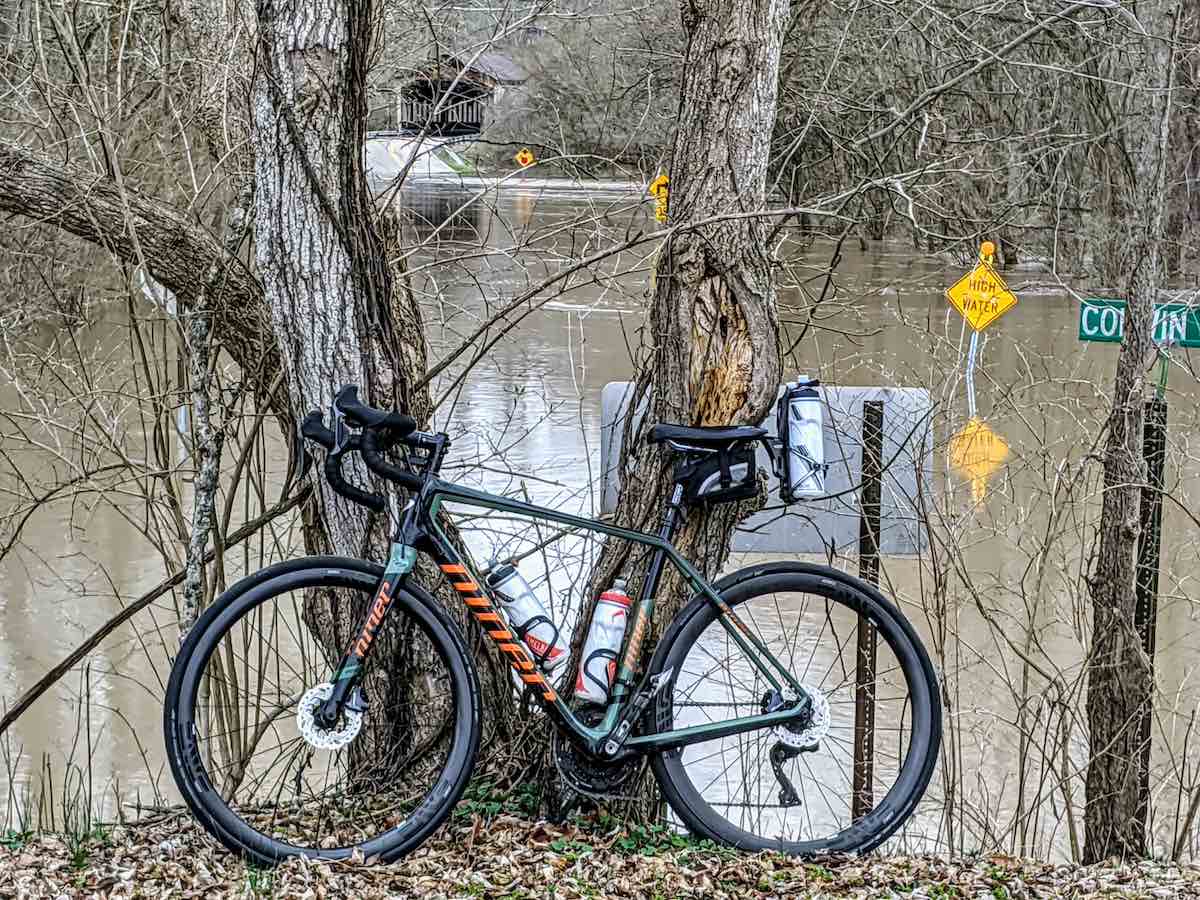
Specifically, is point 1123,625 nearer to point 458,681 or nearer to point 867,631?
point 867,631

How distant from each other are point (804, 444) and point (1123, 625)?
3.00 m

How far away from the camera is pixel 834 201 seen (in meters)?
4.94

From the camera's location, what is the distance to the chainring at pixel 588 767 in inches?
160

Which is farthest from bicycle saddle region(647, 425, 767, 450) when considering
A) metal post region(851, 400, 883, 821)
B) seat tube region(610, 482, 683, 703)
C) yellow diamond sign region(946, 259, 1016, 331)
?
yellow diamond sign region(946, 259, 1016, 331)

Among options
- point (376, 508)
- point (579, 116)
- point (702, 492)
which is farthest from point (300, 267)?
point (579, 116)

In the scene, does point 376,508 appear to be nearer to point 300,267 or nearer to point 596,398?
point 300,267

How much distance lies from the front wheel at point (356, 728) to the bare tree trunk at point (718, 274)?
0.52 meters

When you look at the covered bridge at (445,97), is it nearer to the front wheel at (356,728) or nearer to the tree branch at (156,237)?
the tree branch at (156,237)

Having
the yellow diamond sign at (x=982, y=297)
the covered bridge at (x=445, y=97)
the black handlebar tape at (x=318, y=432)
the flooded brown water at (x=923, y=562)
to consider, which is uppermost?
the covered bridge at (x=445, y=97)

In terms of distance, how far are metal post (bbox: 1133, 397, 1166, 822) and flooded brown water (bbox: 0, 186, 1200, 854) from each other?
14cm

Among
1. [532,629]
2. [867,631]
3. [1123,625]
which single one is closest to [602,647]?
[532,629]

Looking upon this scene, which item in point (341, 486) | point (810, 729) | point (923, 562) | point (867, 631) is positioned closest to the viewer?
point (341, 486)

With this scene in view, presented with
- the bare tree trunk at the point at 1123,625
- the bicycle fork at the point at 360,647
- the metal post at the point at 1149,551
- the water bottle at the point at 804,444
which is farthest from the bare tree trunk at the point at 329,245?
the metal post at the point at 1149,551

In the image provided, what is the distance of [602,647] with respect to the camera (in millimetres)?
4180
